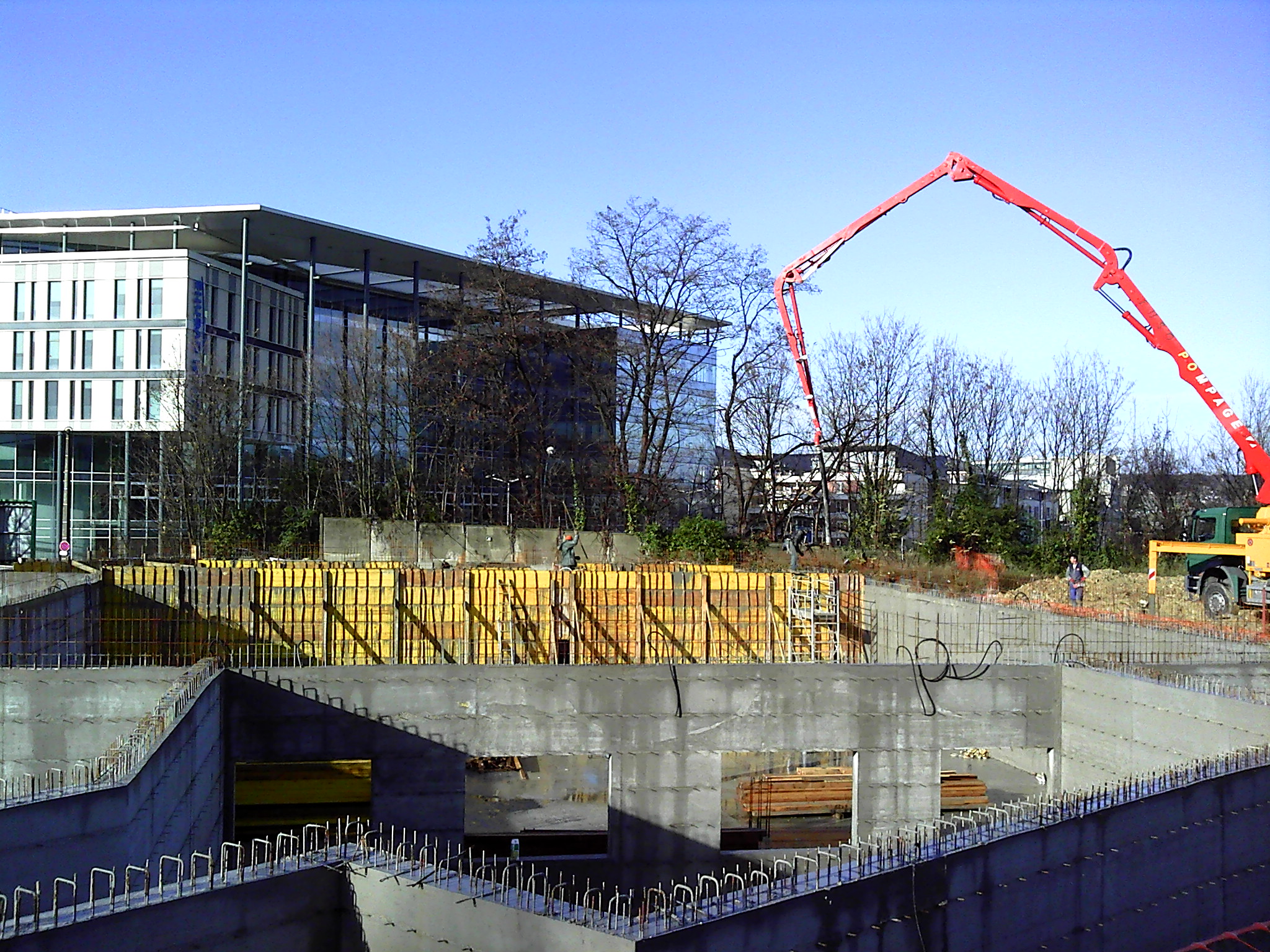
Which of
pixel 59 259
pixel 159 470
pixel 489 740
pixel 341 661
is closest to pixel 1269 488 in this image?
pixel 489 740

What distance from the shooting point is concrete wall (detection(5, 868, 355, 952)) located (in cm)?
739

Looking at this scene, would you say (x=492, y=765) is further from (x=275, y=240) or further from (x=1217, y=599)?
(x=275, y=240)

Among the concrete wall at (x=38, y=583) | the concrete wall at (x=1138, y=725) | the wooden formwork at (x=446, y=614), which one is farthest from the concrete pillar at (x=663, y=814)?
the concrete wall at (x=38, y=583)

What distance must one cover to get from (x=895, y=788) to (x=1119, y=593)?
14835mm

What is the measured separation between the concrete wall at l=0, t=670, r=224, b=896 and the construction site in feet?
0.13

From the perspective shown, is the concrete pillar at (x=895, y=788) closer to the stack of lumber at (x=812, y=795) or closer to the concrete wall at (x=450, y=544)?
the stack of lumber at (x=812, y=795)

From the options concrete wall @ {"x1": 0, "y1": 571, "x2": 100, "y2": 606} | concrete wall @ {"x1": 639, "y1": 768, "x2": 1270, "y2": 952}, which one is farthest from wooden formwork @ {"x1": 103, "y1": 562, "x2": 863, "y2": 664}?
concrete wall @ {"x1": 639, "y1": 768, "x2": 1270, "y2": 952}

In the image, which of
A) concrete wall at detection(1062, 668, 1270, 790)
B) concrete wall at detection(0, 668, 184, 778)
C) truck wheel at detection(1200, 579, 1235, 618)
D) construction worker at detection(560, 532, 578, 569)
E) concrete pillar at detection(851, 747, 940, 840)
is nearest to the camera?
concrete wall at detection(1062, 668, 1270, 790)

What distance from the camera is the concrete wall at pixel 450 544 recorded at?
34.0 meters

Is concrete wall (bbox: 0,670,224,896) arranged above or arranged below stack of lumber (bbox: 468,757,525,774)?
above

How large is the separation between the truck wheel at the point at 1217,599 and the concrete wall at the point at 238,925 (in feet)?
75.7

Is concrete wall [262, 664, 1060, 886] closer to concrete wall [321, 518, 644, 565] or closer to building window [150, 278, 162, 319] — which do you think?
concrete wall [321, 518, 644, 565]

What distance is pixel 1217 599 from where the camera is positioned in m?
26.3

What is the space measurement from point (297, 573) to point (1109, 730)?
16.2 m
